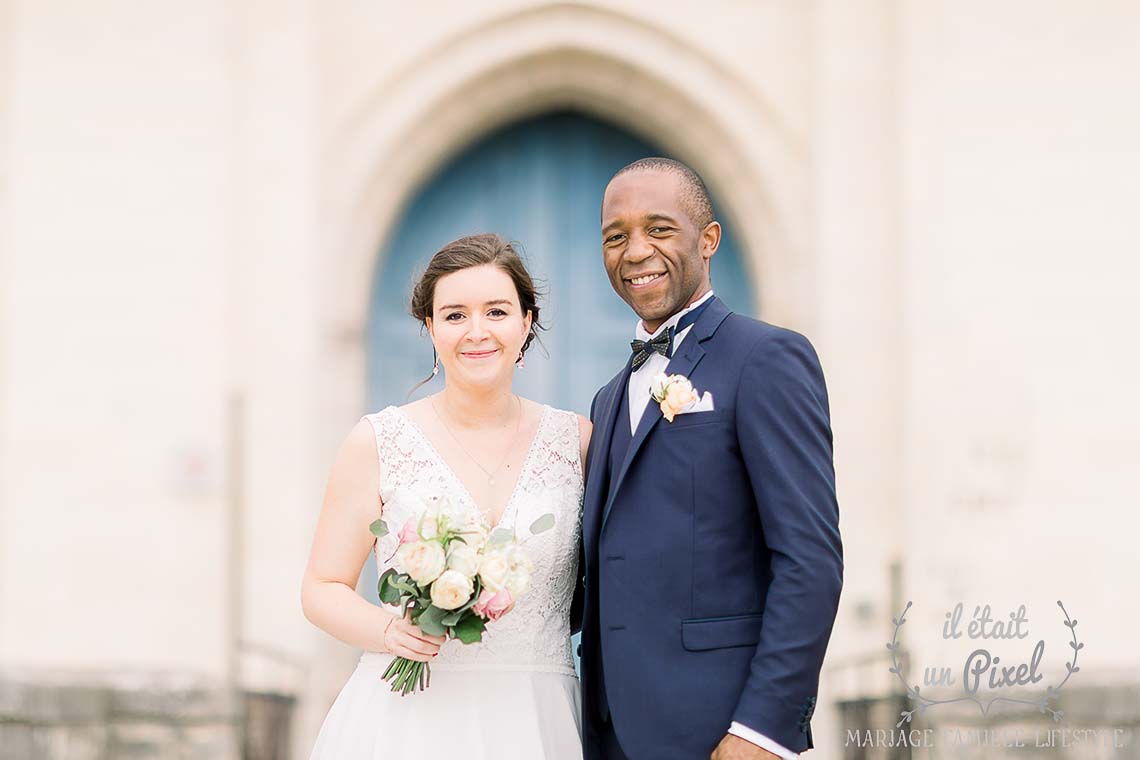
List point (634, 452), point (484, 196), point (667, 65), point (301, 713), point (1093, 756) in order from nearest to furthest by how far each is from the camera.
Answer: point (634, 452)
point (1093, 756)
point (301, 713)
point (667, 65)
point (484, 196)

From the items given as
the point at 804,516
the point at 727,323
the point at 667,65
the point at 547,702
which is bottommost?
the point at 547,702

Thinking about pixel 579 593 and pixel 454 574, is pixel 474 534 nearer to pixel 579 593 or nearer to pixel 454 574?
pixel 454 574

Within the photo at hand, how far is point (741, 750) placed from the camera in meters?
2.28

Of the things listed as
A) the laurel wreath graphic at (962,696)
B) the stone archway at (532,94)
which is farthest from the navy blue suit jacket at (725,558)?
the stone archway at (532,94)

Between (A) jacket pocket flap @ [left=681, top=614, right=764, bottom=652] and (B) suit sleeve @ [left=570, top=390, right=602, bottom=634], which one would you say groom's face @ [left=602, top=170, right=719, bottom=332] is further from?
(A) jacket pocket flap @ [left=681, top=614, right=764, bottom=652]

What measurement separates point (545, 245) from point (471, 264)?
3794 millimetres

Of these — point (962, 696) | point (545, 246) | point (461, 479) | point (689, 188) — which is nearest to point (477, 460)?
point (461, 479)

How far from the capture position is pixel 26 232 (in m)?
5.94

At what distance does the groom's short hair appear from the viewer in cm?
254

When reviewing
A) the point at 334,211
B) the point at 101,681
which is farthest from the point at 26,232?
the point at 101,681

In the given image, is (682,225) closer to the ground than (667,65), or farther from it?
closer to the ground

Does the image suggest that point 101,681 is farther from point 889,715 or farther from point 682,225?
point 682,225

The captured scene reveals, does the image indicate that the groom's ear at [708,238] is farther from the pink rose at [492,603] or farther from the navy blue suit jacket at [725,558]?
the pink rose at [492,603]

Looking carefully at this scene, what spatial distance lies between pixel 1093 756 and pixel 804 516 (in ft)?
10.6
